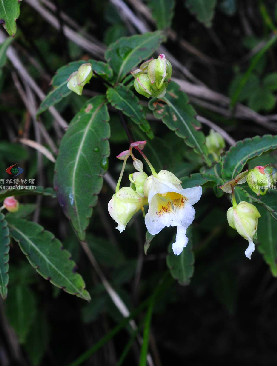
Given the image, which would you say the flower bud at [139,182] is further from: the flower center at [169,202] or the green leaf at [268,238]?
the green leaf at [268,238]

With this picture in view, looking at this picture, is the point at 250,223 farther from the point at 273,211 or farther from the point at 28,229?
the point at 28,229

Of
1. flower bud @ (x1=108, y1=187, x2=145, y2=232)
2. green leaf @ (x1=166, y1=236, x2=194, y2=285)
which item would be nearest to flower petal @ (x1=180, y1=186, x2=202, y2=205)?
flower bud @ (x1=108, y1=187, x2=145, y2=232)

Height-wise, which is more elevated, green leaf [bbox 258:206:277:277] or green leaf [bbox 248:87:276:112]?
green leaf [bbox 248:87:276:112]

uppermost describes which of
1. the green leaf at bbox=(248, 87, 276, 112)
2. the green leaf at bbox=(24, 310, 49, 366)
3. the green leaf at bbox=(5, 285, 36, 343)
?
the green leaf at bbox=(248, 87, 276, 112)

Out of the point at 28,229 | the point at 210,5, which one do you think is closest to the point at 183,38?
the point at 210,5

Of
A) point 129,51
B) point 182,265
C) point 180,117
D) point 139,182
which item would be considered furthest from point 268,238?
point 129,51

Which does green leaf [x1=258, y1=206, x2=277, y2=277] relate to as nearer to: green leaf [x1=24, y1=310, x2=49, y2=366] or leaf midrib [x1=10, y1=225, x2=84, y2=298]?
leaf midrib [x1=10, y1=225, x2=84, y2=298]
